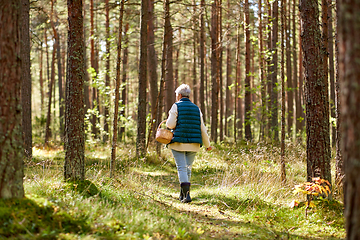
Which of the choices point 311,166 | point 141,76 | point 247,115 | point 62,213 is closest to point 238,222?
point 311,166

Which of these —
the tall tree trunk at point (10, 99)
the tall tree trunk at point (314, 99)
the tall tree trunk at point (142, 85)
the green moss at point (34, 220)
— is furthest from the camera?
the tall tree trunk at point (142, 85)

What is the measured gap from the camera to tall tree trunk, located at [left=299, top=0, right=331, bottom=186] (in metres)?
4.80

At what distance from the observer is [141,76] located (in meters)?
10.5

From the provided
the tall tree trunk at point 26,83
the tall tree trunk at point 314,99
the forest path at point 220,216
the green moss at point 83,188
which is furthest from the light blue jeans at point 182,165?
the tall tree trunk at point 26,83

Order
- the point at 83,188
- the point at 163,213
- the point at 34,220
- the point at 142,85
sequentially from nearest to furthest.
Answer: the point at 34,220 → the point at 163,213 → the point at 83,188 → the point at 142,85

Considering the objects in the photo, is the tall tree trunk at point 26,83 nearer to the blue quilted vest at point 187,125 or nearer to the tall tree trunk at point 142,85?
the tall tree trunk at point 142,85

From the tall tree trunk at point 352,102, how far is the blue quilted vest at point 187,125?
12.1ft

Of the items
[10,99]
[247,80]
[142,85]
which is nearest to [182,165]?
[10,99]

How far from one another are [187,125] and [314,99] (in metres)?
2.27

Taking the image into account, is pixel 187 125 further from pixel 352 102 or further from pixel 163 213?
pixel 352 102

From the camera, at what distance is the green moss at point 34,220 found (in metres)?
2.79

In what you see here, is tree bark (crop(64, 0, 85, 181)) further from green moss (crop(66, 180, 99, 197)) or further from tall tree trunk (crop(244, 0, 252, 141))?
tall tree trunk (crop(244, 0, 252, 141))

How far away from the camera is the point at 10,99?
3062 millimetres

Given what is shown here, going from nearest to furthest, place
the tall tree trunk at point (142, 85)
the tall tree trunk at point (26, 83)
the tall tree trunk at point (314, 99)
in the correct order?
the tall tree trunk at point (314, 99), the tall tree trunk at point (26, 83), the tall tree trunk at point (142, 85)
